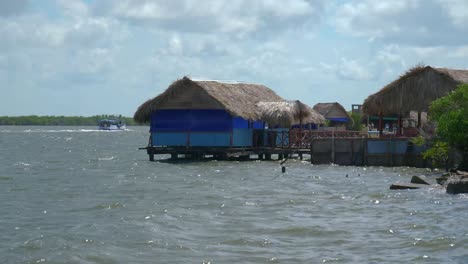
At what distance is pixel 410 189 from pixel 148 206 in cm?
778

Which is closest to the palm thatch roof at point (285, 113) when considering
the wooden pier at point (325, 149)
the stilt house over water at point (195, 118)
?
the stilt house over water at point (195, 118)

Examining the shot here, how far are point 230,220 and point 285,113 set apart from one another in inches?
810

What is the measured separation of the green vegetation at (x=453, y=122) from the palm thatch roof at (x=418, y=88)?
5.29m

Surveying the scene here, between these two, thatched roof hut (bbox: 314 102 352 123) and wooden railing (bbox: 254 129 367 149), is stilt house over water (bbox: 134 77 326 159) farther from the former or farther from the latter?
thatched roof hut (bbox: 314 102 352 123)

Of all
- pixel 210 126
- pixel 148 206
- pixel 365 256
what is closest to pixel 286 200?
pixel 148 206

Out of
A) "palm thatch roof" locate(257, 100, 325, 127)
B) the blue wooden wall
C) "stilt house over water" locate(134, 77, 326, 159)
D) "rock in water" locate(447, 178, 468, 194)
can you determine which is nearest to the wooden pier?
"stilt house over water" locate(134, 77, 326, 159)

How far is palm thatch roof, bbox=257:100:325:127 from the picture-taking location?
37969mm

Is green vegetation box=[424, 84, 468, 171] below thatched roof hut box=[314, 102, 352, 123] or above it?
below

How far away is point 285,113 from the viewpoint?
125ft

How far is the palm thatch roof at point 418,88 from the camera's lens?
112ft

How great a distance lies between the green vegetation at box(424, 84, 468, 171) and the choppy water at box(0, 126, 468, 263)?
201 centimetres

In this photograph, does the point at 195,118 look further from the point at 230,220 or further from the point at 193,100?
the point at 230,220

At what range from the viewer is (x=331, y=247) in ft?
47.6

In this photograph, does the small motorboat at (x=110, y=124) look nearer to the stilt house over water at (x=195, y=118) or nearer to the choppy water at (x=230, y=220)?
the stilt house over water at (x=195, y=118)
